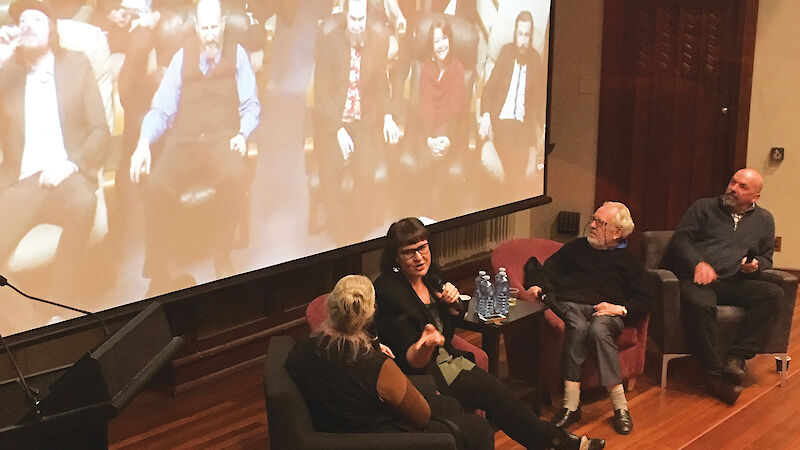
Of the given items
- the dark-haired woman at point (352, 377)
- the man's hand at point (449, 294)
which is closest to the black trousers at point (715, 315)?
the man's hand at point (449, 294)

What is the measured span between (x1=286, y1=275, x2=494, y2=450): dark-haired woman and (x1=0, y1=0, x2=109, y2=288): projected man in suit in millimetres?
1082

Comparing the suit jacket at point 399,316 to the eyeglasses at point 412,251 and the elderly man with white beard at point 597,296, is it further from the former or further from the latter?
the elderly man with white beard at point 597,296

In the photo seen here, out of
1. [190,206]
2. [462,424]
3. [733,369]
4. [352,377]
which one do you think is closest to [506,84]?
[733,369]

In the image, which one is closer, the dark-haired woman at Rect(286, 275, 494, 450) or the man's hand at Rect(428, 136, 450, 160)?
the dark-haired woman at Rect(286, 275, 494, 450)

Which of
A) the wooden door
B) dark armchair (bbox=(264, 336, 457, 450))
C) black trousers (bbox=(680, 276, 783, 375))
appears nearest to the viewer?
dark armchair (bbox=(264, 336, 457, 450))

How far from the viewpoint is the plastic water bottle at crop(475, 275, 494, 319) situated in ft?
13.3

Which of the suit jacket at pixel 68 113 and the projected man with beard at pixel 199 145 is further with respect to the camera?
the projected man with beard at pixel 199 145

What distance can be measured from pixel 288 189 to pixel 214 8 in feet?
3.05

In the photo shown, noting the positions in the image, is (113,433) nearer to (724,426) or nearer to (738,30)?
(724,426)

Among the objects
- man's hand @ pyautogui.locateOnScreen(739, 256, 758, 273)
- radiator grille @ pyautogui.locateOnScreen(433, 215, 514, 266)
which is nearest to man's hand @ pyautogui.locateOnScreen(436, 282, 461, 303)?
man's hand @ pyautogui.locateOnScreen(739, 256, 758, 273)

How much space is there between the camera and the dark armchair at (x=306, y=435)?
2846 mm

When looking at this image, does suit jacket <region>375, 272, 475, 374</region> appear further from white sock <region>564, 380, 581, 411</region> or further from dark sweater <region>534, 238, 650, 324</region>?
dark sweater <region>534, 238, 650, 324</region>

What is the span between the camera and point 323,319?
3.63m

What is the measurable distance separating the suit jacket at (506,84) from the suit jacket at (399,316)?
2.25 metres
